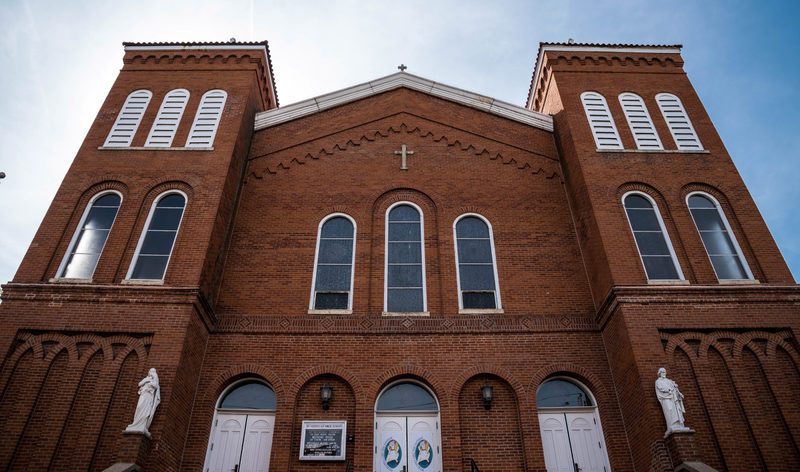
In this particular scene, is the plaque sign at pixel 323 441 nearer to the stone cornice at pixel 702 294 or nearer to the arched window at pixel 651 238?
the stone cornice at pixel 702 294

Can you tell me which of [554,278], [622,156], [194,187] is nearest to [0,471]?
[194,187]

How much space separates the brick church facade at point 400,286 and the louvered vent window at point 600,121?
7 cm

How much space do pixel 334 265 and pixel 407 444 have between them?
167 inches

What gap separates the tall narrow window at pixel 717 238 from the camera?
1194cm

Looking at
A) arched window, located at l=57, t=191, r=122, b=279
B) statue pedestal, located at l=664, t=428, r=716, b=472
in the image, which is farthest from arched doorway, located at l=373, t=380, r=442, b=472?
arched window, located at l=57, t=191, r=122, b=279

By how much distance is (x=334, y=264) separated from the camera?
12.9 meters

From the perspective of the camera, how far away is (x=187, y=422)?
10516 millimetres

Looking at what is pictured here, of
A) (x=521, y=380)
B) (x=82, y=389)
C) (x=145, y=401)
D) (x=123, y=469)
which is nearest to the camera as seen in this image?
(x=123, y=469)

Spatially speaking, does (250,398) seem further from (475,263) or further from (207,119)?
(207,119)

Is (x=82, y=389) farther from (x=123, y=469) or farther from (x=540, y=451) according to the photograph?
(x=540, y=451)

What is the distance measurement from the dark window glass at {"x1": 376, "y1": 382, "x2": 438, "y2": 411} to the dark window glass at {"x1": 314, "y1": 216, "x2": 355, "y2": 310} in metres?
2.07

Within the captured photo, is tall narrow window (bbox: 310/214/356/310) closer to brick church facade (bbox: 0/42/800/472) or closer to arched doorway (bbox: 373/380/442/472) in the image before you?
brick church facade (bbox: 0/42/800/472)

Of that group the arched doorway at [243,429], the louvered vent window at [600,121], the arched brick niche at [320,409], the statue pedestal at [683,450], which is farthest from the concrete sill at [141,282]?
the louvered vent window at [600,121]

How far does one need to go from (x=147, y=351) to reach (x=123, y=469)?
7.71 ft
